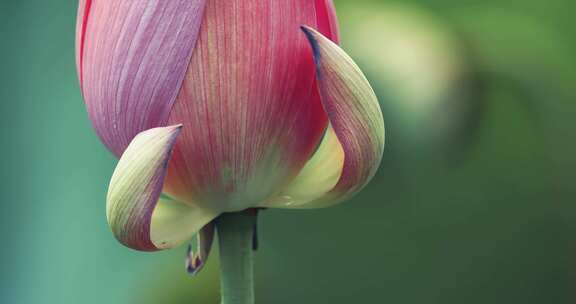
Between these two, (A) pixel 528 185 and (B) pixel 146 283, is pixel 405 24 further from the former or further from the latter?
(B) pixel 146 283

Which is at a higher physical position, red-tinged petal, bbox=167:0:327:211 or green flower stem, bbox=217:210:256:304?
red-tinged petal, bbox=167:0:327:211

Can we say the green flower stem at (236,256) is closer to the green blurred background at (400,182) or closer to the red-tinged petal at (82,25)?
the red-tinged petal at (82,25)

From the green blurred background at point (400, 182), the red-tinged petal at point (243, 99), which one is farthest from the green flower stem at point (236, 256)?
the green blurred background at point (400, 182)

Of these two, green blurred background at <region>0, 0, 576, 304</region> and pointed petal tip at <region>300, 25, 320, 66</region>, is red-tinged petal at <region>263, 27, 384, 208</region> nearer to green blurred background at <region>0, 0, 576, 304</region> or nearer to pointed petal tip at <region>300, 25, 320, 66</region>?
pointed petal tip at <region>300, 25, 320, 66</region>

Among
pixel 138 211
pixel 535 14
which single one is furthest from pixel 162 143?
pixel 535 14

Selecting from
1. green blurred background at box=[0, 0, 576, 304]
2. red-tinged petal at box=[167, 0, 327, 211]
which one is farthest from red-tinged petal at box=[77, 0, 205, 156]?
green blurred background at box=[0, 0, 576, 304]

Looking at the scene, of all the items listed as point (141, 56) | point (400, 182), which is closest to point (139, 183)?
point (141, 56)

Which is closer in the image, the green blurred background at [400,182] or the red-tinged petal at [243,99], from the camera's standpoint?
the red-tinged petal at [243,99]
